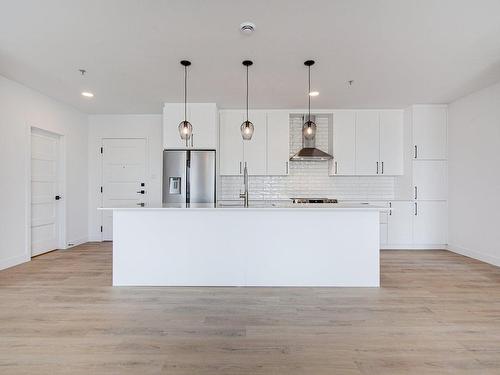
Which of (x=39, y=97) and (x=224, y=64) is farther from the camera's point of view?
(x=39, y=97)

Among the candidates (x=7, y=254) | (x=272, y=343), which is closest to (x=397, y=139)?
(x=272, y=343)

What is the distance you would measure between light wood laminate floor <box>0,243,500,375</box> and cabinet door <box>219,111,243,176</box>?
274 centimetres

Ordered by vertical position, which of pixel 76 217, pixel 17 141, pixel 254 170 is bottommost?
pixel 76 217

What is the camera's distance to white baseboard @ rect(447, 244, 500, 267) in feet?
13.0

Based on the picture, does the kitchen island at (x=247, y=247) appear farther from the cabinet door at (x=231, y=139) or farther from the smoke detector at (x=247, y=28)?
the cabinet door at (x=231, y=139)

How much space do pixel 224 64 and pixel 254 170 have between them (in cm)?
228

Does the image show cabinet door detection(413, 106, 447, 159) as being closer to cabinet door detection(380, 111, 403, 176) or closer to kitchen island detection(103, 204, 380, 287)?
cabinet door detection(380, 111, 403, 176)

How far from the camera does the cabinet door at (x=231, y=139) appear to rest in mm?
5184

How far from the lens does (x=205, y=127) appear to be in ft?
15.9

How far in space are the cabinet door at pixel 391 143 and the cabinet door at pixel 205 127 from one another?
319 cm

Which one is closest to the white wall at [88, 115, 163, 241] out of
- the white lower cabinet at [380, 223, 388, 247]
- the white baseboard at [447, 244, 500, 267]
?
the white lower cabinet at [380, 223, 388, 247]

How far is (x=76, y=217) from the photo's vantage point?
5223mm

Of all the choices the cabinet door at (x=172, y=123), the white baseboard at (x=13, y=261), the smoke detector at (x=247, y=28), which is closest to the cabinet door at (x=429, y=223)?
the smoke detector at (x=247, y=28)

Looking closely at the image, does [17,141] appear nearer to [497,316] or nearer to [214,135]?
[214,135]
